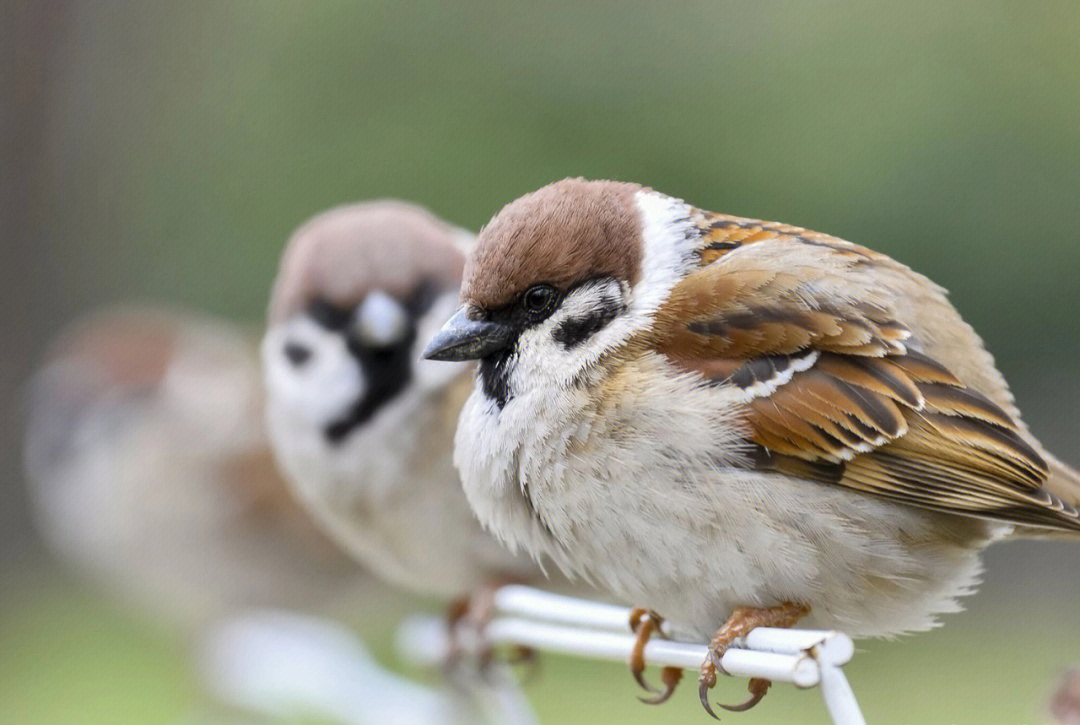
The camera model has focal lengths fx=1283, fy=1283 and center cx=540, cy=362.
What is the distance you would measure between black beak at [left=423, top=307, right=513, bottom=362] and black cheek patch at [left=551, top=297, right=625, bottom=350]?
0.04m

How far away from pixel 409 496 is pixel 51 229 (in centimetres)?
272

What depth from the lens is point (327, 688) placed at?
1.63 meters

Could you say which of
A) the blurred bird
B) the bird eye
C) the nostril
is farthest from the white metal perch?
the nostril

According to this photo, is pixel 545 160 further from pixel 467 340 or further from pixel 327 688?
pixel 467 340

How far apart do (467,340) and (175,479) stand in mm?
1478

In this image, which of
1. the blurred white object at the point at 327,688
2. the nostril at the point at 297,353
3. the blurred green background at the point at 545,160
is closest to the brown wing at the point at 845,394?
the blurred white object at the point at 327,688

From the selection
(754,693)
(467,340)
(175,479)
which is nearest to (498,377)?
(467,340)

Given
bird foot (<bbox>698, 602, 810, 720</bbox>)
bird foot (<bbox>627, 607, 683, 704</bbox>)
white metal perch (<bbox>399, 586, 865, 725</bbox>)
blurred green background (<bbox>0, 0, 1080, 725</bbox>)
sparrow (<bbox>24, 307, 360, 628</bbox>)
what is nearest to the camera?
white metal perch (<bbox>399, 586, 865, 725</bbox>)

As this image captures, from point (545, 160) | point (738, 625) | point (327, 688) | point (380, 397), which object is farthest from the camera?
point (545, 160)

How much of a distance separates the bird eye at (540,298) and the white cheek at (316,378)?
2.00 feet

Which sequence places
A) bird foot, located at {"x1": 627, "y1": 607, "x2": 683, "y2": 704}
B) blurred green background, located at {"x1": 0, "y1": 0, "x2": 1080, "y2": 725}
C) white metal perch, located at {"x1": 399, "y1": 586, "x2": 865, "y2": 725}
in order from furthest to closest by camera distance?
blurred green background, located at {"x1": 0, "y1": 0, "x2": 1080, "y2": 725} < bird foot, located at {"x1": 627, "y1": 607, "x2": 683, "y2": 704} < white metal perch, located at {"x1": 399, "y1": 586, "x2": 865, "y2": 725}

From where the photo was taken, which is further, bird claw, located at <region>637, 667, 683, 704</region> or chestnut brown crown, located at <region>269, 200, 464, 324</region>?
chestnut brown crown, located at <region>269, 200, 464, 324</region>

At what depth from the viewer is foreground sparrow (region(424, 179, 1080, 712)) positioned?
0.87 metres

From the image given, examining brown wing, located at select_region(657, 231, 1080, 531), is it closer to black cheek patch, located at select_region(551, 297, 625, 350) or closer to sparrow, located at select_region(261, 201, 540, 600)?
black cheek patch, located at select_region(551, 297, 625, 350)
